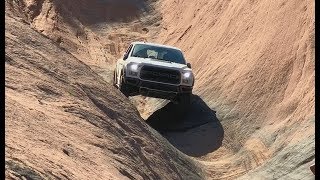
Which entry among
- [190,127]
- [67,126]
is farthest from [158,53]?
[67,126]

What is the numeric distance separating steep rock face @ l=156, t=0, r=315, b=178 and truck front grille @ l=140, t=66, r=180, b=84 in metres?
2.14

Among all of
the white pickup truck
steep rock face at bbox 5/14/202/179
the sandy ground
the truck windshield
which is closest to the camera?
steep rock face at bbox 5/14/202/179

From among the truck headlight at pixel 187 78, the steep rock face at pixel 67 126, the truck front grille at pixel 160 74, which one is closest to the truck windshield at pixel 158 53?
the truck headlight at pixel 187 78

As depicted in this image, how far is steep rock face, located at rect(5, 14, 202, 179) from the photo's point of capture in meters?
8.37

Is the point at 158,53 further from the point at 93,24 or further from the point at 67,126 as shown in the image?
the point at 93,24

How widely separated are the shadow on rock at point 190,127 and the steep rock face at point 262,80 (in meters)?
0.31

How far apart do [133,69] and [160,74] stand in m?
0.72

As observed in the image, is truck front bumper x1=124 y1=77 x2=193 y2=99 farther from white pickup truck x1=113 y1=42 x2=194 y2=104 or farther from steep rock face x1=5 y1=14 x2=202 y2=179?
steep rock face x1=5 y1=14 x2=202 y2=179

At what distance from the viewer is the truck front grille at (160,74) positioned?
53.5 ft

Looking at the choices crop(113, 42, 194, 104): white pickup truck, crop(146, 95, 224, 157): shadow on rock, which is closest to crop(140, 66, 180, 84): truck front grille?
crop(113, 42, 194, 104): white pickup truck

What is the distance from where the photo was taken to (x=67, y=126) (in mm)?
10320

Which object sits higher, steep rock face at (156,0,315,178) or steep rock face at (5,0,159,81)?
steep rock face at (156,0,315,178)

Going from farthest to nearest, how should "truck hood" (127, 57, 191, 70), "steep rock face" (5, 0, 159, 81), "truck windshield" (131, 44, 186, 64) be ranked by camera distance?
"steep rock face" (5, 0, 159, 81), "truck windshield" (131, 44, 186, 64), "truck hood" (127, 57, 191, 70)

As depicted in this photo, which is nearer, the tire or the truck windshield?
the tire
